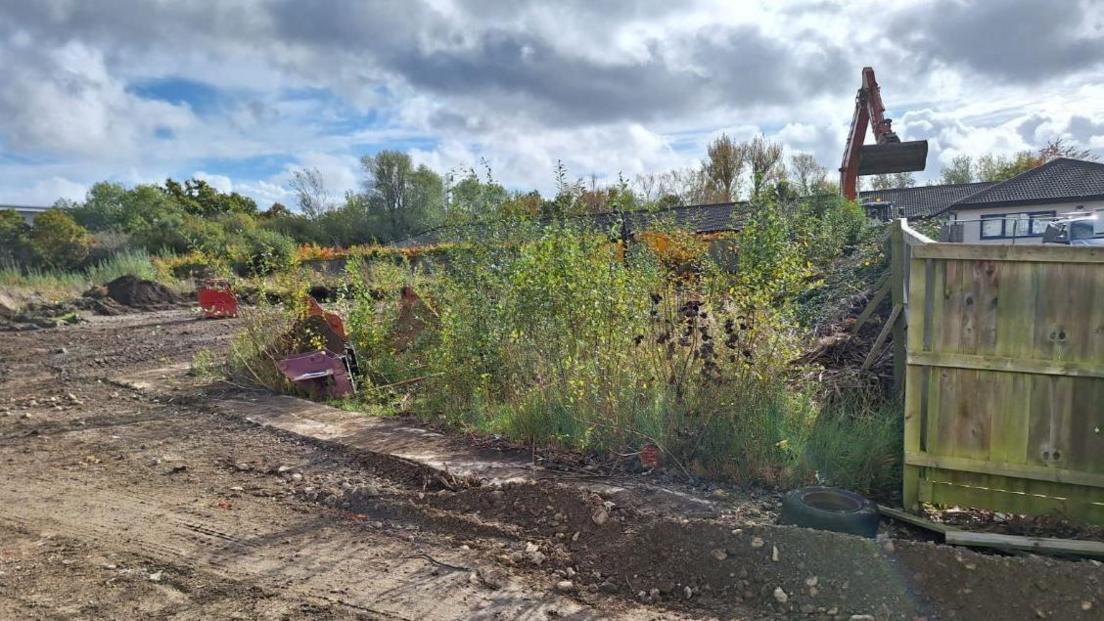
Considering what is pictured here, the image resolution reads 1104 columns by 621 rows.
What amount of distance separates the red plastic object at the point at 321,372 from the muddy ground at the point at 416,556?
6.51ft

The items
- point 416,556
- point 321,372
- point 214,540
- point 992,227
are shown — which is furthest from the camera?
point 992,227

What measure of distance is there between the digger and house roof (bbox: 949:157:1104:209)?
19.7m

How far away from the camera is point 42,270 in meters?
26.1

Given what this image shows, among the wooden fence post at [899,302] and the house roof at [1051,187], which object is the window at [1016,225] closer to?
the wooden fence post at [899,302]

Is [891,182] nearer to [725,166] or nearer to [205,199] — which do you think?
[725,166]

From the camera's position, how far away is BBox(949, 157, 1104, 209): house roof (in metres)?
31.8

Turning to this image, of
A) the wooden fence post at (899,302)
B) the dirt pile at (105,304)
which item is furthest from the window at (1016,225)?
the dirt pile at (105,304)

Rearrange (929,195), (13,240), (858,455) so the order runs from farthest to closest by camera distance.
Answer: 1. (929,195)
2. (13,240)
3. (858,455)

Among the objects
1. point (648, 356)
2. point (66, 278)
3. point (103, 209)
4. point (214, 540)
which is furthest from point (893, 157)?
point (103, 209)

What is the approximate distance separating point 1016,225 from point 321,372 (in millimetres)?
13484

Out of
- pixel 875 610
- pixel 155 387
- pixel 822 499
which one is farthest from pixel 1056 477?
pixel 155 387

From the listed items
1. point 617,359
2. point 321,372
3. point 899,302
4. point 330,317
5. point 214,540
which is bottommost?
point 214,540

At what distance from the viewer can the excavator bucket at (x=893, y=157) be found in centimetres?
1423

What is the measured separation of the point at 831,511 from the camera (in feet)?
11.8
